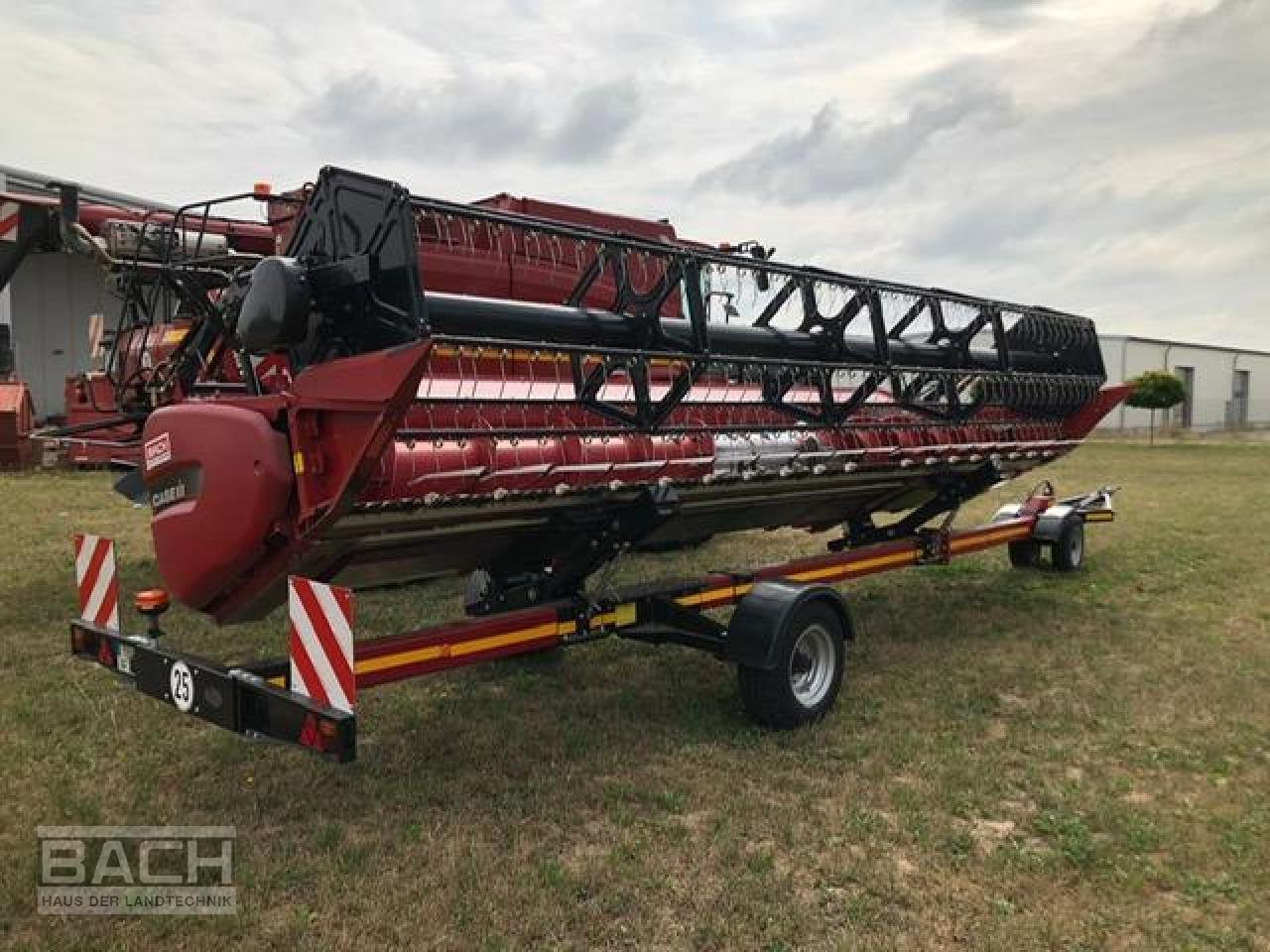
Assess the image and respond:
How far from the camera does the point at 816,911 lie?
3.35 metres

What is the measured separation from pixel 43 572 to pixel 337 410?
6198 mm

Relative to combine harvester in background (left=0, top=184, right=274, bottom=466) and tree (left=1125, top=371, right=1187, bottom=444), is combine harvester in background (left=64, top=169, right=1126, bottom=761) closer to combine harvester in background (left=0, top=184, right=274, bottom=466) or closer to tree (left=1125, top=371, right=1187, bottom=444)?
combine harvester in background (left=0, top=184, right=274, bottom=466)

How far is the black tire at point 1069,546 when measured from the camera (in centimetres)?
911

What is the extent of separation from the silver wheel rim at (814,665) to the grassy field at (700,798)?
0.56 feet

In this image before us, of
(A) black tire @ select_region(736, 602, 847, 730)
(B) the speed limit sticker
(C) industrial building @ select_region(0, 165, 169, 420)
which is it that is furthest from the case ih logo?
(C) industrial building @ select_region(0, 165, 169, 420)

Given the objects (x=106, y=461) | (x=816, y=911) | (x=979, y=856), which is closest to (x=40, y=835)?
(x=816, y=911)

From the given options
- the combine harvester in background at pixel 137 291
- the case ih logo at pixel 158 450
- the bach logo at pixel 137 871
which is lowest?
the bach logo at pixel 137 871

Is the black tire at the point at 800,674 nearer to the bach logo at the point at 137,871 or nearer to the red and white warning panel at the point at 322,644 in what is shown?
the red and white warning panel at the point at 322,644

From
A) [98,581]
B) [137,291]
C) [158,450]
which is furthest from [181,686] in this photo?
[137,291]

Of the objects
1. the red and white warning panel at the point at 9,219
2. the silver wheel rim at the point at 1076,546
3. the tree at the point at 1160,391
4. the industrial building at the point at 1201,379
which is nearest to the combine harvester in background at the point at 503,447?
the red and white warning panel at the point at 9,219

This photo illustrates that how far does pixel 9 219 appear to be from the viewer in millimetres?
5410

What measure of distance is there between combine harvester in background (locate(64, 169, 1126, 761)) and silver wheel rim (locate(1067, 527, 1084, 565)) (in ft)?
7.97

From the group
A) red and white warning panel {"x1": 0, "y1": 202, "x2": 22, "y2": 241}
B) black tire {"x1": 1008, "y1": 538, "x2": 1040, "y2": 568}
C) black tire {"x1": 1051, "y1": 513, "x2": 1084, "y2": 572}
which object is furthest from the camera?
black tire {"x1": 1008, "y1": 538, "x2": 1040, "y2": 568}

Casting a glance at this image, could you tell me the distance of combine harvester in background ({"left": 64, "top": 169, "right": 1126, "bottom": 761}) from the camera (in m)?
3.74
